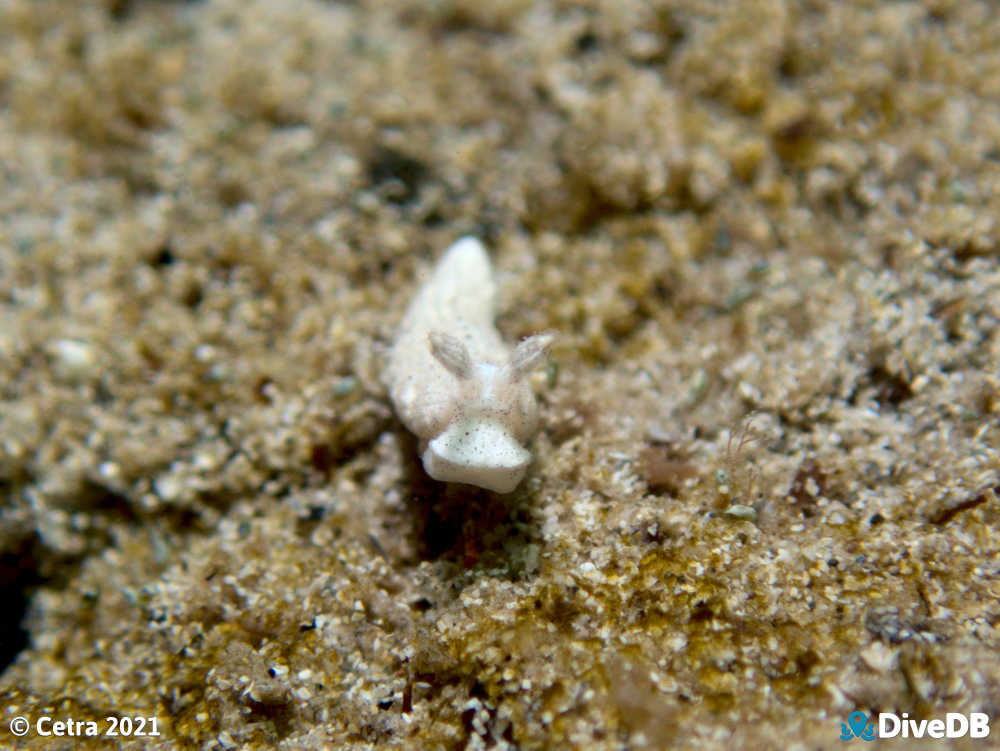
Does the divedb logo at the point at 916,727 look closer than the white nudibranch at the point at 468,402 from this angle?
Yes

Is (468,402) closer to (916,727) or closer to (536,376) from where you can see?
(536,376)

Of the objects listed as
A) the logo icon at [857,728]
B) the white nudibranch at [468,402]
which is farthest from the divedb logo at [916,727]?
the white nudibranch at [468,402]

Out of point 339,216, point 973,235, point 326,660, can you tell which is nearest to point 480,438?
point 326,660

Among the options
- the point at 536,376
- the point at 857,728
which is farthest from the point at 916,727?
the point at 536,376

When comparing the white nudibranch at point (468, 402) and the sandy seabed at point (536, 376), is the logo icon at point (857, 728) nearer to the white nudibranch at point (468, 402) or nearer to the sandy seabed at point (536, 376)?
the sandy seabed at point (536, 376)

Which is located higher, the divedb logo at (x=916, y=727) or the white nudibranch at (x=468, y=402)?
the white nudibranch at (x=468, y=402)

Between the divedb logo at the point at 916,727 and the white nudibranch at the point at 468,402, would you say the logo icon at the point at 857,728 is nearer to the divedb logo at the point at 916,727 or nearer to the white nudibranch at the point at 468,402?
the divedb logo at the point at 916,727
